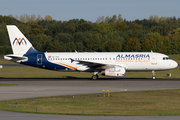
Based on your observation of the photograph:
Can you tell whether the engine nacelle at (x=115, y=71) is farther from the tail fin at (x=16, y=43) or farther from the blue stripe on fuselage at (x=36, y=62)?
the tail fin at (x=16, y=43)

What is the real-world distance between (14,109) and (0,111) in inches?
40.4

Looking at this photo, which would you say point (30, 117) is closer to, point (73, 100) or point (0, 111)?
point (0, 111)

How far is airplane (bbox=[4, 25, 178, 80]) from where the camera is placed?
41781 mm

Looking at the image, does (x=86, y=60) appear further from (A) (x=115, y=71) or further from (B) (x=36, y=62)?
(B) (x=36, y=62)

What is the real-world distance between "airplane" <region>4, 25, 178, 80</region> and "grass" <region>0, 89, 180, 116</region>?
650 inches

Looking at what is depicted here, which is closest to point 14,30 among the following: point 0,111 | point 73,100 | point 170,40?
point 73,100

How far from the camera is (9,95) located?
84.5 feet

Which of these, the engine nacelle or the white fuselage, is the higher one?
the white fuselage

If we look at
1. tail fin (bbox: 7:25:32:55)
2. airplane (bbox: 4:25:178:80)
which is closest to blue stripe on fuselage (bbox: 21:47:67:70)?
airplane (bbox: 4:25:178:80)

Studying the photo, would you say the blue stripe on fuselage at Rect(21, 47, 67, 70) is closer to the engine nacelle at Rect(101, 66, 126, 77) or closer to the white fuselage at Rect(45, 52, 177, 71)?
the white fuselage at Rect(45, 52, 177, 71)

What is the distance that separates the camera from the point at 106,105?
2070 cm

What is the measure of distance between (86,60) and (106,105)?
2200 centimetres

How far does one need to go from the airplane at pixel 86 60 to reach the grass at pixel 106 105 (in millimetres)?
16501

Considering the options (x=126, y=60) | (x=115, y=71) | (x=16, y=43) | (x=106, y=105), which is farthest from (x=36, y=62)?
(x=106, y=105)
